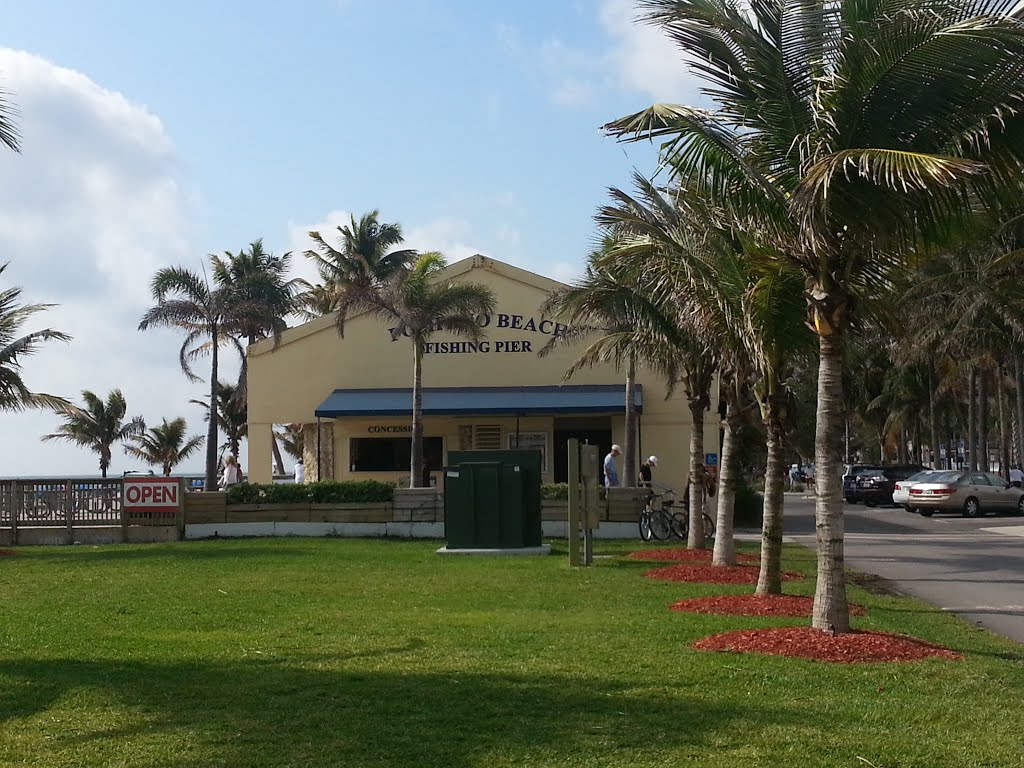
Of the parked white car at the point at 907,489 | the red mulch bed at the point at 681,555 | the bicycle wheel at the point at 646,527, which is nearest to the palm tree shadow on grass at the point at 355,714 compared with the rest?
the red mulch bed at the point at 681,555

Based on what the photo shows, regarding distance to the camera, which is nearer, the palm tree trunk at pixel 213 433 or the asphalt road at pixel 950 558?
the asphalt road at pixel 950 558

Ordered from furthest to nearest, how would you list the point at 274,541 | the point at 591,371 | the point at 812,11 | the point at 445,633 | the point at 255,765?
the point at 591,371
the point at 274,541
the point at 445,633
the point at 812,11
the point at 255,765

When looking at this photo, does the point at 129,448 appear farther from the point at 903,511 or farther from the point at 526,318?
the point at 903,511

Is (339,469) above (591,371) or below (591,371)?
below

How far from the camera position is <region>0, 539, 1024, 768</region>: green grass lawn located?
6.32 metres

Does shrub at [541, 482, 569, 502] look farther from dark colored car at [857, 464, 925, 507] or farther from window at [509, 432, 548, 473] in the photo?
dark colored car at [857, 464, 925, 507]

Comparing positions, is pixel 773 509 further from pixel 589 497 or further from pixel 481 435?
pixel 481 435

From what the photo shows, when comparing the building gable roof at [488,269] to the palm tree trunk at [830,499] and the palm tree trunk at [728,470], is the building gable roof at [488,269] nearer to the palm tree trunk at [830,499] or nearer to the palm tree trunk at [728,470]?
the palm tree trunk at [728,470]

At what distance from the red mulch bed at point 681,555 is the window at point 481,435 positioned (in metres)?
16.5

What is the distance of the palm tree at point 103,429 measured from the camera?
53125 millimetres

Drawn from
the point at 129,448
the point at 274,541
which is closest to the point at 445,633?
the point at 274,541

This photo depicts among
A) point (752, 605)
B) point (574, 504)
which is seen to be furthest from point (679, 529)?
point (752, 605)

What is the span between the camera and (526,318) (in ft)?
117

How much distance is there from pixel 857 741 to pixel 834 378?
3.99 meters
